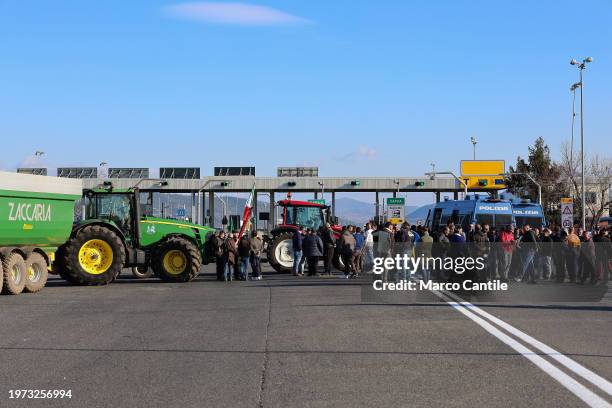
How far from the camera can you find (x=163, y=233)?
25.7m

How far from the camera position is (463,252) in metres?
22.2

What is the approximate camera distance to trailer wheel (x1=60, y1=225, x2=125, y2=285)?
23172 millimetres

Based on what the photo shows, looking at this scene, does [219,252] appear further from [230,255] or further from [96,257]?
[96,257]

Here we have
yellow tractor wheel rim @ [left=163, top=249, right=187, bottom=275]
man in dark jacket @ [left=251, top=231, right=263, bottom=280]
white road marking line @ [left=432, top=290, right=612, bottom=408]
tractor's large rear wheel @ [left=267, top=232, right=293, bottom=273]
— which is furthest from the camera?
tractor's large rear wheel @ [left=267, top=232, right=293, bottom=273]

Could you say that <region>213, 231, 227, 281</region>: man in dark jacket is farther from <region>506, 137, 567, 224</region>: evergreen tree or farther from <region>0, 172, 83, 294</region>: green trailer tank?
<region>506, 137, 567, 224</region>: evergreen tree

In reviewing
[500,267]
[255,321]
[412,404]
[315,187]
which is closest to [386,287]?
[500,267]

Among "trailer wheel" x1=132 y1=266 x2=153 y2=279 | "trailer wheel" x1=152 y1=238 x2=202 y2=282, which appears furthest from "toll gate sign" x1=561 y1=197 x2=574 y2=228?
"trailer wheel" x1=152 y1=238 x2=202 y2=282

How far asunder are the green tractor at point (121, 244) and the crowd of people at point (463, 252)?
1.62 m

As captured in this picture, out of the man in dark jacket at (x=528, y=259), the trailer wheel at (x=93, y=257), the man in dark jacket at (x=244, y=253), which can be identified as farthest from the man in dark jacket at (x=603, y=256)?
the trailer wheel at (x=93, y=257)

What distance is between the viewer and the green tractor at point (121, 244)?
76.6 ft

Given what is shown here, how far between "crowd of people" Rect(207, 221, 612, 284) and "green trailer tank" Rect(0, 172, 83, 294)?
5.76 meters

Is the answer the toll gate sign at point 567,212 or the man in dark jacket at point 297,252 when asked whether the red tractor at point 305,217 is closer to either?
the man in dark jacket at point 297,252

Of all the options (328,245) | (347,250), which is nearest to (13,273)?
(347,250)

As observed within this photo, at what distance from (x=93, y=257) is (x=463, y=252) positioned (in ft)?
32.5
